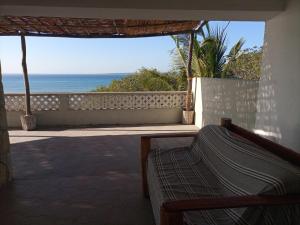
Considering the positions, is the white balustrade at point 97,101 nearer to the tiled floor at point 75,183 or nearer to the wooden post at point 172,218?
the tiled floor at point 75,183

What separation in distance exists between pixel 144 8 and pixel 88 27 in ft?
8.80

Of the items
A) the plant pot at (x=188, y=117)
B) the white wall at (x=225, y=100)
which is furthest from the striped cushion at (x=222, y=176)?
the plant pot at (x=188, y=117)

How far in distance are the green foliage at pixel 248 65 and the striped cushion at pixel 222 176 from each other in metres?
4.99

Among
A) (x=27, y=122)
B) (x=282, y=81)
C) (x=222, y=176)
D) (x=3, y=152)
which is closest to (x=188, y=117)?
(x=27, y=122)

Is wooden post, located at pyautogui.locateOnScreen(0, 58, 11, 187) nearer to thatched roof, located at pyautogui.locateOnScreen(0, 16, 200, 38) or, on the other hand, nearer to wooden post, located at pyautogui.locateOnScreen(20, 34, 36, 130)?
thatched roof, located at pyautogui.locateOnScreen(0, 16, 200, 38)

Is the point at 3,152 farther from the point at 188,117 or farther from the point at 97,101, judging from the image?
the point at 188,117

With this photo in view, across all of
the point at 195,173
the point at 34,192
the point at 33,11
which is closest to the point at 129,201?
the point at 195,173

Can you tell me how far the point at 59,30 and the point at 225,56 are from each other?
12.5 feet

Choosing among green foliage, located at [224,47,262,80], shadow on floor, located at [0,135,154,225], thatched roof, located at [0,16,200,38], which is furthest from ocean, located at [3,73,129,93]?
shadow on floor, located at [0,135,154,225]

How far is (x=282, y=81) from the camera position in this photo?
3.25 meters

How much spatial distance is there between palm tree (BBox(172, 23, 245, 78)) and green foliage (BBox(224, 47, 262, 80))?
398mm

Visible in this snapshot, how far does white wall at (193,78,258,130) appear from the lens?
4.42m

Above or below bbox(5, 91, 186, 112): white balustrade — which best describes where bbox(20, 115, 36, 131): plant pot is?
below

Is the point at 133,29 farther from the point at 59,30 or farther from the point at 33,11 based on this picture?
the point at 33,11
